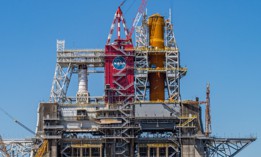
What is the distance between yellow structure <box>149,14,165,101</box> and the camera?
150875mm

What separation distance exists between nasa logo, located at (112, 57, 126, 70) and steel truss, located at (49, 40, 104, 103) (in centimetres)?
263

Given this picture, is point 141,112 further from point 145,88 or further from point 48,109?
point 48,109

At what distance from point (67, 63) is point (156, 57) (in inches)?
694

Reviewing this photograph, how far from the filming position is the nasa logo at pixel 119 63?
151m

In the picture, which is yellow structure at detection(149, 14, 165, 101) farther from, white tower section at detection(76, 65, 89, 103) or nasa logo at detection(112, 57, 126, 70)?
white tower section at detection(76, 65, 89, 103)

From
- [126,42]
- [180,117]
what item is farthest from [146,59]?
[180,117]

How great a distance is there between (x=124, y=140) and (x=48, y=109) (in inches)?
622

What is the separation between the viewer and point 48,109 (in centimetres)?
14600

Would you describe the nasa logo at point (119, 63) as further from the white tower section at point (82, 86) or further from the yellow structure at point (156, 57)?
the white tower section at point (82, 86)

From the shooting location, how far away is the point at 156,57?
152875mm

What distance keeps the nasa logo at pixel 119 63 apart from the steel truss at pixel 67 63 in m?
2.63

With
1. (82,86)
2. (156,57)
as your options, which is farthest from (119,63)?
(82,86)

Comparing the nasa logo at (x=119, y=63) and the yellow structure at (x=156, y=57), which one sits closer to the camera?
the yellow structure at (x=156, y=57)

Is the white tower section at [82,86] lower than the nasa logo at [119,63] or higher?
lower
